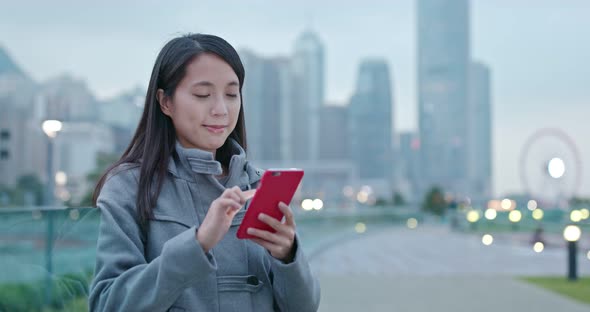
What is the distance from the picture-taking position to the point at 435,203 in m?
83.3

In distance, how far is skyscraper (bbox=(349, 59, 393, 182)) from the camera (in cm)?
15562

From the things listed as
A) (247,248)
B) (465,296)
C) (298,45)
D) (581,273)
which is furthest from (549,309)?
(298,45)

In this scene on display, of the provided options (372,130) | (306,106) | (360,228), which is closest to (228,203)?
(360,228)

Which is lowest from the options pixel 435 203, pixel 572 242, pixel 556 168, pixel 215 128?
pixel 435 203

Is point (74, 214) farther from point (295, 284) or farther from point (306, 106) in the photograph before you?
point (306, 106)

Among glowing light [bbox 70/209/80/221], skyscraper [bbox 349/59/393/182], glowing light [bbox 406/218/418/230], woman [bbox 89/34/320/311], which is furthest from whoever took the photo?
skyscraper [bbox 349/59/393/182]

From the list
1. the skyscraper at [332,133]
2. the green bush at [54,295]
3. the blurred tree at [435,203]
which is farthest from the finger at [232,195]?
the skyscraper at [332,133]

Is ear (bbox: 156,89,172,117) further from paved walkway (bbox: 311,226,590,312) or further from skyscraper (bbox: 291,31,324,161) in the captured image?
skyscraper (bbox: 291,31,324,161)

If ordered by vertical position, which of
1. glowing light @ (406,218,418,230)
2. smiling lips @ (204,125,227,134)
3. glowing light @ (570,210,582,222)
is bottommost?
glowing light @ (406,218,418,230)

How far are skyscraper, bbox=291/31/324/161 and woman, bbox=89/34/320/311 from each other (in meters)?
125

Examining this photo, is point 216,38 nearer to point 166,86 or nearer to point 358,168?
point 166,86

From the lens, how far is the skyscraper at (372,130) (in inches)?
6127

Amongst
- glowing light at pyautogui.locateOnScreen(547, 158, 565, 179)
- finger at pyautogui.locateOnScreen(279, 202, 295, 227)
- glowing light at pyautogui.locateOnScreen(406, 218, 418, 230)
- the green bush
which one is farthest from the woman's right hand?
glowing light at pyautogui.locateOnScreen(406, 218, 418, 230)

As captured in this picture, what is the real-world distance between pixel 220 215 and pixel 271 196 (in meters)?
0.12
